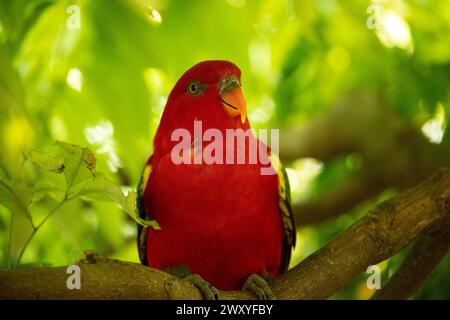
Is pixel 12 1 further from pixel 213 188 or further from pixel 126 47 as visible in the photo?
pixel 213 188

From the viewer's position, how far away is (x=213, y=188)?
5.17 feet

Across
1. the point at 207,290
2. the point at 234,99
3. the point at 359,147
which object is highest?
the point at 359,147

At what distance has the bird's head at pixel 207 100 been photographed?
1611 mm

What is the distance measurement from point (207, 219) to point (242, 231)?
0.11 meters

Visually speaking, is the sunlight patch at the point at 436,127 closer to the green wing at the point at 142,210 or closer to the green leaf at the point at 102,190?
the green wing at the point at 142,210

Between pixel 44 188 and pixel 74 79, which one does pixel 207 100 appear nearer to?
pixel 74 79

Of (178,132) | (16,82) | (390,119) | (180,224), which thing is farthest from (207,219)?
(390,119)

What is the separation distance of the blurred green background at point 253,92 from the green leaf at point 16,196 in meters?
0.03

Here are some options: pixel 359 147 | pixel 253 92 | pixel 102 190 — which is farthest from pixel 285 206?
pixel 359 147

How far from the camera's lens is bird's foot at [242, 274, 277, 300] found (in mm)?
1524

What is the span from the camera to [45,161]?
113cm

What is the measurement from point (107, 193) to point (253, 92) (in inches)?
46.6

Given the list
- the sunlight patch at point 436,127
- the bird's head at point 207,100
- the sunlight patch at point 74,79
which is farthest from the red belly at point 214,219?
the sunlight patch at point 436,127

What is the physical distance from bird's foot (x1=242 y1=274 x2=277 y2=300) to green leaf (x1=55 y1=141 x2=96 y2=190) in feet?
1.94
